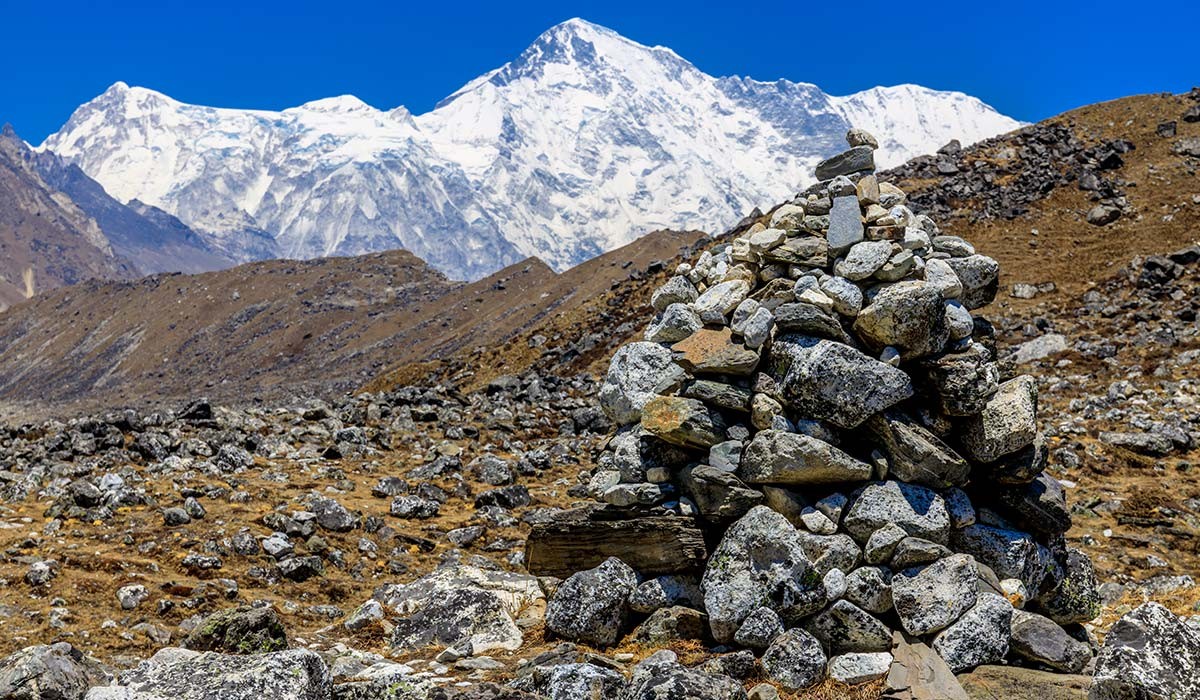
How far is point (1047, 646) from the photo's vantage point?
307 inches

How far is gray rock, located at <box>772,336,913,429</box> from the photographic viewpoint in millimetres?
8672

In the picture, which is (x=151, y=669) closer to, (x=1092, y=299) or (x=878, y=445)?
(x=878, y=445)

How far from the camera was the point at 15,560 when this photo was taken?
Answer: 41.1ft

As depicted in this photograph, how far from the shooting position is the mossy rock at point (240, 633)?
28.0ft

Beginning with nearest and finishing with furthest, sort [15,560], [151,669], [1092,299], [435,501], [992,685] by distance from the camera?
[151,669] < [992,685] < [15,560] < [435,501] < [1092,299]

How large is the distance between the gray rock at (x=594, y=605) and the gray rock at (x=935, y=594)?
2.83m

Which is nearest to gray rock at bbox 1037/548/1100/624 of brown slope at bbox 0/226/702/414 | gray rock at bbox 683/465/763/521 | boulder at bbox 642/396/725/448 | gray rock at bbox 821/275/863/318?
gray rock at bbox 683/465/763/521

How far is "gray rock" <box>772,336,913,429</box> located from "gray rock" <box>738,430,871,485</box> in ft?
1.24

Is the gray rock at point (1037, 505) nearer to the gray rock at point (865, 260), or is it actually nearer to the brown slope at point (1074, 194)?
the gray rock at point (865, 260)

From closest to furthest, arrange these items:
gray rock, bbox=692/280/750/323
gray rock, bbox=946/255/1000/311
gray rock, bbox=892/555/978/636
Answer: gray rock, bbox=892/555/978/636 < gray rock, bbox=946/255/1000/311 < gray rock, bbox=692/280/750/323

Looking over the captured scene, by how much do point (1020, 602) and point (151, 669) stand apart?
27.1 feet

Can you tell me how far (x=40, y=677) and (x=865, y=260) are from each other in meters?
8.70

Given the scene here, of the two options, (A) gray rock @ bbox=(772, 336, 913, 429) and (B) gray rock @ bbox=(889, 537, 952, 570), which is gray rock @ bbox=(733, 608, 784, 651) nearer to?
(B) gray rock @ bbox=(889, 537, 952, 570)

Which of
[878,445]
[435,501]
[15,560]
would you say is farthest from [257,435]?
[878,445]
